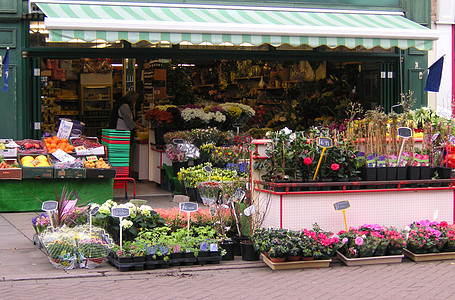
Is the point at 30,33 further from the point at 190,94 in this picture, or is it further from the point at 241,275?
the point at 241,275

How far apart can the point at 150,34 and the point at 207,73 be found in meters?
7.49

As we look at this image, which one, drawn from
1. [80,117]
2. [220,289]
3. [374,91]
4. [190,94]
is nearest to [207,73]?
[190,94]

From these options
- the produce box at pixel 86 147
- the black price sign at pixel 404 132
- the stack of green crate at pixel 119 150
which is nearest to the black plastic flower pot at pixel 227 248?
the black price sign at pixel 404 132

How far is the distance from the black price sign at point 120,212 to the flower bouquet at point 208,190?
380cm

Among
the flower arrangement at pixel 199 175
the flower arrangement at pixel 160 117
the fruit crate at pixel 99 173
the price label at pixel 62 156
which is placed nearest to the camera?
the fruit crate at pixel 99 173

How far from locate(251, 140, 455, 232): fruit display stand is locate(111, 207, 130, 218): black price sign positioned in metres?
1.79

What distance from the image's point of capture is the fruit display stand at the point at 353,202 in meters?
8.47

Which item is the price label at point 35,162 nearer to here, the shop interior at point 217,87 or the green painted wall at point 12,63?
the green painted wall at point 12,63

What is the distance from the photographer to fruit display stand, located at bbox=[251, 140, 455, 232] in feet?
27.8

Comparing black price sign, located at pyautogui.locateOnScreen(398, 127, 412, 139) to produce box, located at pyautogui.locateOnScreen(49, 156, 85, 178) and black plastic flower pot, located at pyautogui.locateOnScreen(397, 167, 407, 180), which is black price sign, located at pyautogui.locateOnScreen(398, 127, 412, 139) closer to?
black plastic flower pot, located at pyautogui.locateOnScreen(397, 167, 407, 180)

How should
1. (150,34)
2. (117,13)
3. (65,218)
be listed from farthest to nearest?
(117,13) → (150,34) → (65,218)

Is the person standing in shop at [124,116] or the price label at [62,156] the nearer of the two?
the price label at [62,156]

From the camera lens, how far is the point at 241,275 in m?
7.70

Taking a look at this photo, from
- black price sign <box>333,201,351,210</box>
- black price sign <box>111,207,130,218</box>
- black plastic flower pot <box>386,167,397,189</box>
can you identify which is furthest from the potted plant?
black plastic flower pot <box>386,167,397,189</box>
